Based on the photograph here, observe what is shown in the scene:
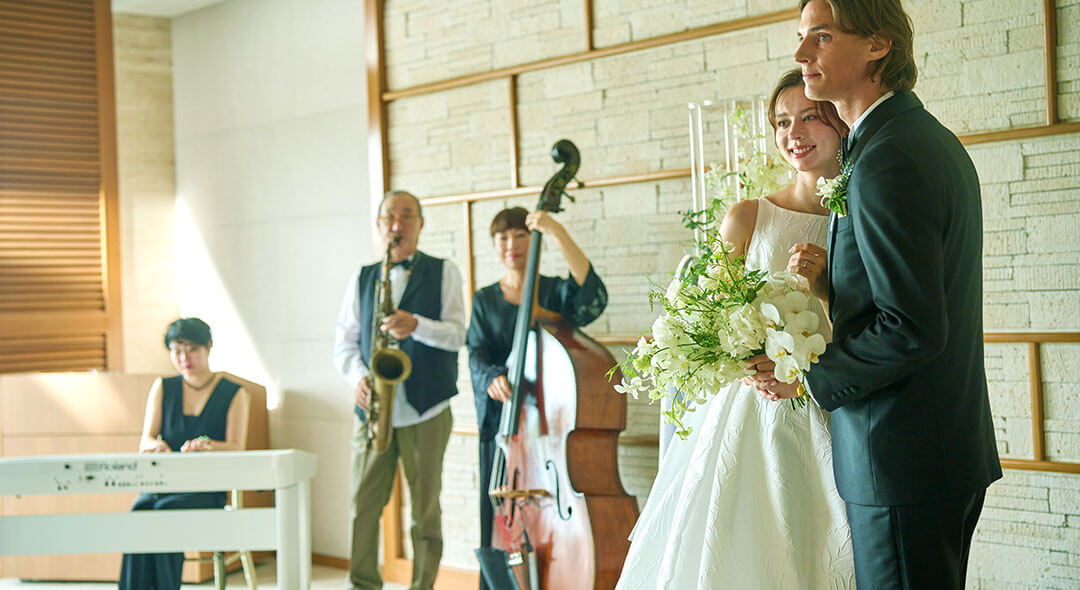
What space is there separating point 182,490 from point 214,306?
3009 millimetres

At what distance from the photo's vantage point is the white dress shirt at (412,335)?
406 centimetres

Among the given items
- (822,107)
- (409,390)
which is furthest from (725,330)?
(409,390)

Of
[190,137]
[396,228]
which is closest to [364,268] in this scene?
Answer: [396,228]

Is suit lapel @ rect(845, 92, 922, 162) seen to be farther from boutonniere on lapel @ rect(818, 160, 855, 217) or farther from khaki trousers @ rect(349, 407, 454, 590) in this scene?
khaki trousers @ rect(349, 407, 454, 590)

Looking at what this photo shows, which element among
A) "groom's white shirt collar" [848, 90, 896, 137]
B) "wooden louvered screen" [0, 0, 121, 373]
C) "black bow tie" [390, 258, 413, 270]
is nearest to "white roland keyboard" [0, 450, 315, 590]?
"black bow tie" [390, 258, 413, 270]

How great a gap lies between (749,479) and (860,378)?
518mm

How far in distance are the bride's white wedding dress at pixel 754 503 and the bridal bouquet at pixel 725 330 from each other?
0.93 feet

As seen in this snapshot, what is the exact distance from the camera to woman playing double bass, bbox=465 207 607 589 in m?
3.74

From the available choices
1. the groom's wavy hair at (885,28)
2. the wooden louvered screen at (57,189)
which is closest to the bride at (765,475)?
the groom's wavy hair at (885,28)

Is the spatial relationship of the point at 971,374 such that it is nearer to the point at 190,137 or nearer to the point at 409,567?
the point at 409,567

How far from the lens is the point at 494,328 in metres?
3.91

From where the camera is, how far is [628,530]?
128 inches

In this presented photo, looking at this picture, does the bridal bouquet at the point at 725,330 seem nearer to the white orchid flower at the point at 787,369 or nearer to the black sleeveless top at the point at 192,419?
the white orchid flower at the point at 787,369

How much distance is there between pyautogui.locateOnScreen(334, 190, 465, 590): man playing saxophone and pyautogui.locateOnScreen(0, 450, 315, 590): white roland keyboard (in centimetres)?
95
